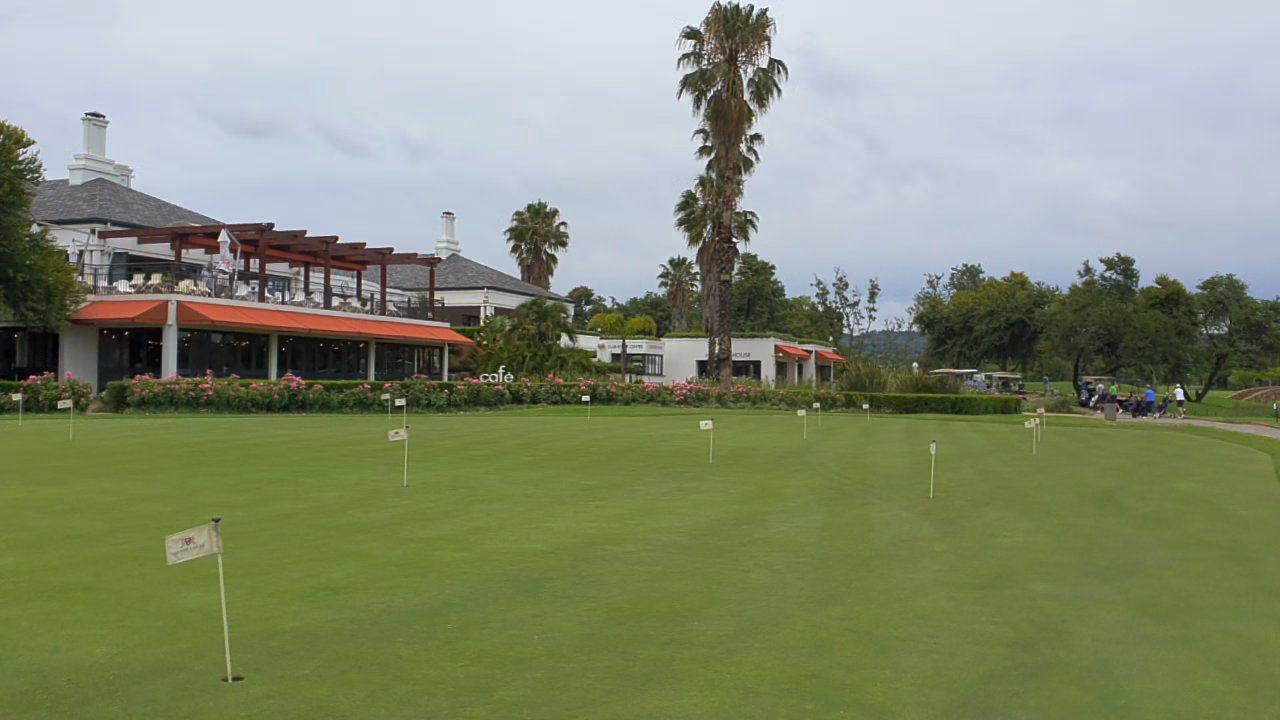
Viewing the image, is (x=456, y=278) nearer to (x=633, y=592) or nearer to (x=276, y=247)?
(x=276, y=247)

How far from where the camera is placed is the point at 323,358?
43.7 meters

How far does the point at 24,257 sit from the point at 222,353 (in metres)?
8.04

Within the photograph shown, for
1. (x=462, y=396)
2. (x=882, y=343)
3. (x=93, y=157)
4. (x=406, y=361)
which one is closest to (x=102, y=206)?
(x=93, y=157)

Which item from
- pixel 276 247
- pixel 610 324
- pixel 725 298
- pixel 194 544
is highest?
pixel 276 247

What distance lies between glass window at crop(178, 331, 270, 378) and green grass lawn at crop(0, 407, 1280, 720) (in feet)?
76.0

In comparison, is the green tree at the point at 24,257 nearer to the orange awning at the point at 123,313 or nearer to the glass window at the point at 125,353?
the orange awning at the point at 123,313

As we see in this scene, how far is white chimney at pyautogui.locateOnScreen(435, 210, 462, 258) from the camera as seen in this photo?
67.2 m

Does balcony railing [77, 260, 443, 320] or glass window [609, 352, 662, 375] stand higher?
balcony railing [77, 260, 443, 320]

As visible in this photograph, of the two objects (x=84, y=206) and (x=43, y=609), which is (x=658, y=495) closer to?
(x=43, y=609)

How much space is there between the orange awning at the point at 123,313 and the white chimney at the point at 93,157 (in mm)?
11482

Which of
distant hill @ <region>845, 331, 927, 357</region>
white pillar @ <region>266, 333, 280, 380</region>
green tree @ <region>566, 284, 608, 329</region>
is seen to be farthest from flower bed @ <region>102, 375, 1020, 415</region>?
green tree @ <region>566, 284, 608, 329</region>

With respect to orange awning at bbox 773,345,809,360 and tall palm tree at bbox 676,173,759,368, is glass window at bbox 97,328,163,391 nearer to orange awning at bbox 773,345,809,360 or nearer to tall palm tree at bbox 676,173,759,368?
tall palm tree at bbox 676,173,759,368

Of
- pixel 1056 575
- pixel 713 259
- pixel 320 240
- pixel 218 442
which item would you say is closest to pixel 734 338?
pixel 713 259

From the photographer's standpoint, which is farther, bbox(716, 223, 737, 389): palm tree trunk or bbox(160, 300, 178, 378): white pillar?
bbox(716, 223, 737, 389): palm tree trunk
